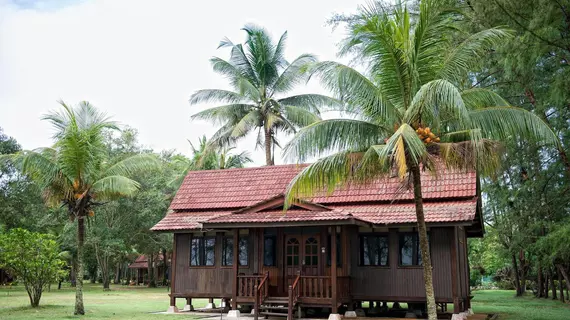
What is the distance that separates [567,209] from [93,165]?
15725 mm

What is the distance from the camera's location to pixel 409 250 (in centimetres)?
1730

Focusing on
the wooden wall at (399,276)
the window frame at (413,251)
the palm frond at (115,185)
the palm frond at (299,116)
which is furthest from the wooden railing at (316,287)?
the palm frond at (299,116)

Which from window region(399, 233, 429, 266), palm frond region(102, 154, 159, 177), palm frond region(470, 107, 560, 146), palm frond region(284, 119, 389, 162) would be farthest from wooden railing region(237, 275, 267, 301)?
palm frond region(470, 107, 560, 146)

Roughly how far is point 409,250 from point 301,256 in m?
3.30

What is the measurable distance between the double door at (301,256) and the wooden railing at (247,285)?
109 centimetres

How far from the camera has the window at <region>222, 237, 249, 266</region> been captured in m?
19.5

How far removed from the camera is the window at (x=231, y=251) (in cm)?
1945

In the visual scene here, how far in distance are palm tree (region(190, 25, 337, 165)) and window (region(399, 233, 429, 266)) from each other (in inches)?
461

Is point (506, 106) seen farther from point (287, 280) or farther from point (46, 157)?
point (46, 157)

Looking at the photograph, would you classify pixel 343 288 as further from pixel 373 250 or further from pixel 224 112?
pixel 224 112

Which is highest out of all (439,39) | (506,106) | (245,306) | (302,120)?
(302,120)

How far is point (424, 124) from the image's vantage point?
11.7 m

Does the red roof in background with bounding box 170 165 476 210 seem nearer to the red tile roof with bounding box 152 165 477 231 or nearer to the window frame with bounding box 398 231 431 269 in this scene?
the red tile roof with bounding box 152 165 477 231

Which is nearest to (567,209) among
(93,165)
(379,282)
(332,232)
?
(379,282)
